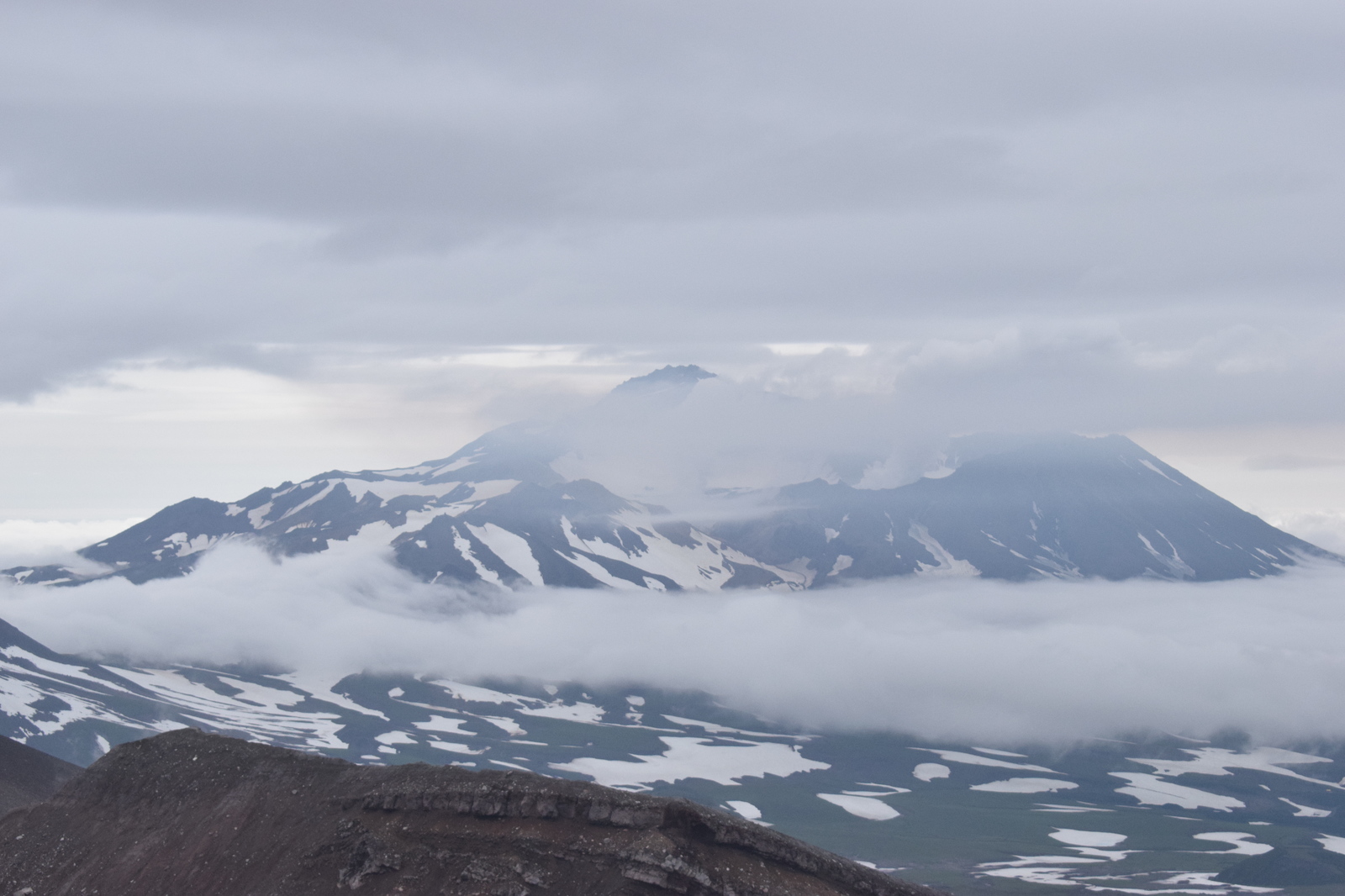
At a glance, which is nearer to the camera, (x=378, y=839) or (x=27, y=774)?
(x=378, y=839)

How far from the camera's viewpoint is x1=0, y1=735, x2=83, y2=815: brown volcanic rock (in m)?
153

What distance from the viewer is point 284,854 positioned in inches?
3455

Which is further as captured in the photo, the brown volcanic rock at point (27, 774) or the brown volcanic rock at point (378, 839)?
the brown volcanic rock at point (27, 774)

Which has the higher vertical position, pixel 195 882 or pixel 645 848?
pixel 645 848

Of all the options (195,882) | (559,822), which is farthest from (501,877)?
(195,882)

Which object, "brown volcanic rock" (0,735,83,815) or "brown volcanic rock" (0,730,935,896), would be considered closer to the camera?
"brown volcanic rock" (0,730,935,896)

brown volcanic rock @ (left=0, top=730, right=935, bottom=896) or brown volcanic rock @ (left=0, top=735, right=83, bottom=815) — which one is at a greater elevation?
brown volcanic rock @ (left=0, top=730, right=935, bottom=896)

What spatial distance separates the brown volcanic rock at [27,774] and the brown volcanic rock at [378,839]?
183 feet

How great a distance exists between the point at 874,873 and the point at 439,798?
1209 inches

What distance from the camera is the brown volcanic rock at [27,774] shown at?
501 feet

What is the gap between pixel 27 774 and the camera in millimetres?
163125

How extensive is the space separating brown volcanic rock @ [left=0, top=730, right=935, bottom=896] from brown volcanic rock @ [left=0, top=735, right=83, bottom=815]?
55.8 metres

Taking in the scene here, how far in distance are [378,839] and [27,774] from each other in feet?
335

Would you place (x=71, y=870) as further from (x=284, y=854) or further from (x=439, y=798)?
(x=439, y=798)
